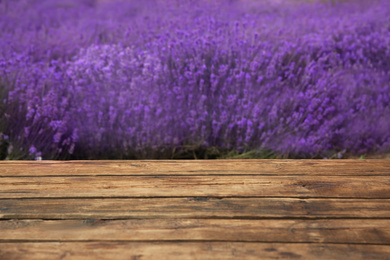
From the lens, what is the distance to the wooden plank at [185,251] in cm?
102

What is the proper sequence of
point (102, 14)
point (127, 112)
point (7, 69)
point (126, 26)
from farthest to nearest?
point (102, 14) < point (126, 26) < point (7, 69) < point (127, 112)

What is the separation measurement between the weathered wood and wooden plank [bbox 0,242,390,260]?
16 cm

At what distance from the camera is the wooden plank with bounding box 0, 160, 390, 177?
1.58 meters

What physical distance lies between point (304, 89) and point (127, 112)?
4.15 feet

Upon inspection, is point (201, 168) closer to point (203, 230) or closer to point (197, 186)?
point (197, 186)

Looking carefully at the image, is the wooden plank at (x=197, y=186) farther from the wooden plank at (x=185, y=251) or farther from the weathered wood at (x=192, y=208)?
the wooden plank at (x=185, y=251)

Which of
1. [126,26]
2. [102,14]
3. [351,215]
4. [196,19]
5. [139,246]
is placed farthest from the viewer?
[102,14]

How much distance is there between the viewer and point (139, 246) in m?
1.06

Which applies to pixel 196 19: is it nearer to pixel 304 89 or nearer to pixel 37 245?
pixel 304 89

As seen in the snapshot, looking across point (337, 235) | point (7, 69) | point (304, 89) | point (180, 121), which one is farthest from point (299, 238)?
point (7, 69)

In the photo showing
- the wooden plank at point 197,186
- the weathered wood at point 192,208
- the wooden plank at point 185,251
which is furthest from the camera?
the wooden plank at point 197,186

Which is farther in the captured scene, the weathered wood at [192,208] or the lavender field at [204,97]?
the lavender field at [204,97]

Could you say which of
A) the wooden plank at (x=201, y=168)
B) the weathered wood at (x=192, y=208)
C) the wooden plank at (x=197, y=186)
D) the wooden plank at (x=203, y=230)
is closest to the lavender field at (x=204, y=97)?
the wooden plank at (x=201, y=168)

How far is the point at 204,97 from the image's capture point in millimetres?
2416
